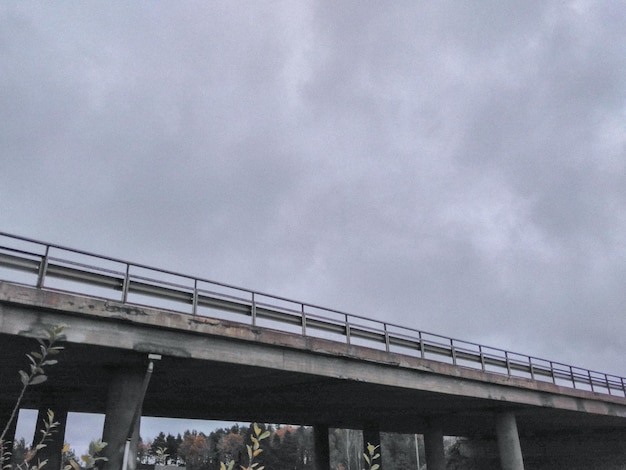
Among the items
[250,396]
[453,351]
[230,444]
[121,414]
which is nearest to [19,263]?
[121,414]

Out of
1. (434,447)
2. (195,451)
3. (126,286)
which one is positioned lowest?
(434,447)

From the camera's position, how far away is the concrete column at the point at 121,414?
16936 mm

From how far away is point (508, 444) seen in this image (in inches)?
1242

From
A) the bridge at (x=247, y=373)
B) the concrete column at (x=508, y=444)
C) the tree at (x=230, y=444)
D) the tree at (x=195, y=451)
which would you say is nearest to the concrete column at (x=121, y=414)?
the bridge at (x=247, y=373)

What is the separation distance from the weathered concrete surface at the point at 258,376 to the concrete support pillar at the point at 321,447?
1.67 meters

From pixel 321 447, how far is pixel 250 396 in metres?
14.9

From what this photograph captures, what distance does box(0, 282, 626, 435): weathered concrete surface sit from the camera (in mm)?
16000

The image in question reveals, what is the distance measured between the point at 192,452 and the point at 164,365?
485ft

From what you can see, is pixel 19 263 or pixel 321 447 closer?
pixel 19 263

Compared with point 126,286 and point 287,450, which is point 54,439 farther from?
point 287,450

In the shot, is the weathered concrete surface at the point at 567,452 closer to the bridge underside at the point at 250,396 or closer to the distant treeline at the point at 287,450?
the bridge underside at the point at 250,396

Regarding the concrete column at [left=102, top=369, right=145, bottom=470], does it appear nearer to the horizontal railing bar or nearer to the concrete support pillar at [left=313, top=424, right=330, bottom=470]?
the horizontal railing bar

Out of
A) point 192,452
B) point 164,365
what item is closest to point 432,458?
point 164,365

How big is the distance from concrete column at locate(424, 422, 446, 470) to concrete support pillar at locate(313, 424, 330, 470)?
7.22 m
